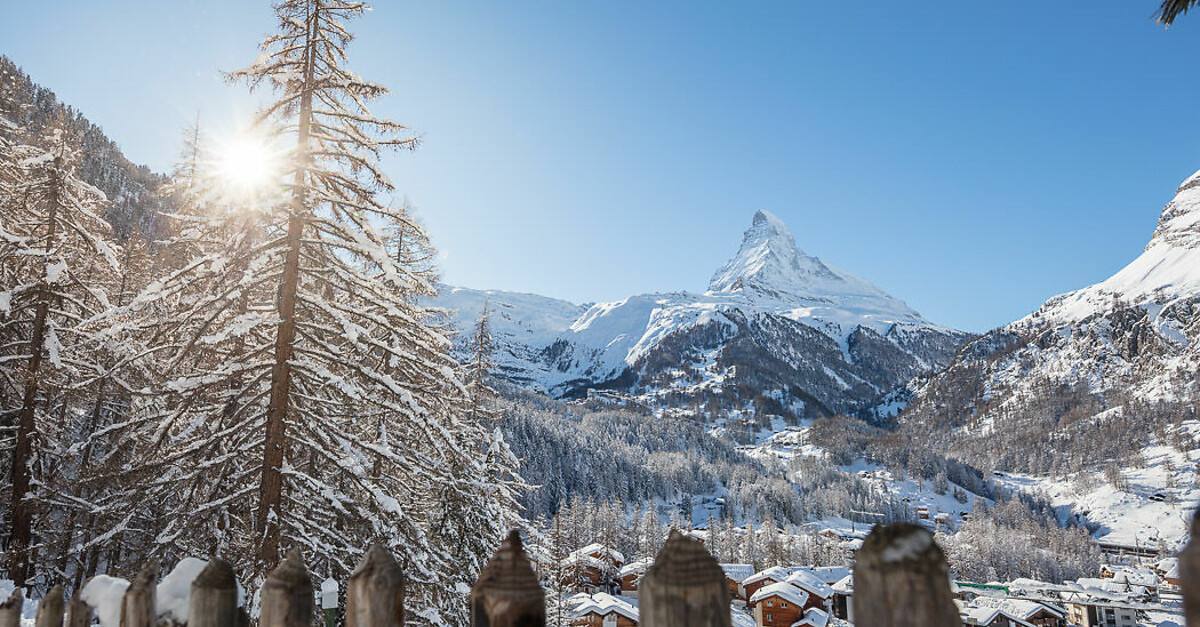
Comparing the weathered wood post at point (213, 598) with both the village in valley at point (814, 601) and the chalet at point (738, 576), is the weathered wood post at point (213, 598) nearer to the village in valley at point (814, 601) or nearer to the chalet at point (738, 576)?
the village in valley at point (814, 601)

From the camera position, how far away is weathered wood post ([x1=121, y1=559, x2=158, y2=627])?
2.17 m

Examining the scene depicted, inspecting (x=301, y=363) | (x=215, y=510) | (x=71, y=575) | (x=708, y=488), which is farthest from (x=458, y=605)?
(x=708, y=488)

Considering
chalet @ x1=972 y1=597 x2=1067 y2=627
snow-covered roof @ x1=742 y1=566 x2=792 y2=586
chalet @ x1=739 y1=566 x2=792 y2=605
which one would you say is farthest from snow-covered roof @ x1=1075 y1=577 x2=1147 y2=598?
chalet @ x1=739 y1=566 x2=792 y2=605

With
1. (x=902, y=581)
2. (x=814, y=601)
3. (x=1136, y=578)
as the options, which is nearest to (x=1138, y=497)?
(x=1136, y=578)

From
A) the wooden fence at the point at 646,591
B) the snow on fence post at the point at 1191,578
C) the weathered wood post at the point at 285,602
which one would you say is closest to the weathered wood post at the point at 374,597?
the wooden fence at the point at 646,591

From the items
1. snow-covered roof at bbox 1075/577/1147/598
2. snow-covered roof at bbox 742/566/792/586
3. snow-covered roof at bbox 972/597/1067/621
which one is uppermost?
snow-covered roof at bbox 742/566/792/586

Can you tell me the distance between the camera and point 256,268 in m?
7.55

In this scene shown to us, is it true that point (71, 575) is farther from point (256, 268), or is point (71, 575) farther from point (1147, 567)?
point (1147, 567)

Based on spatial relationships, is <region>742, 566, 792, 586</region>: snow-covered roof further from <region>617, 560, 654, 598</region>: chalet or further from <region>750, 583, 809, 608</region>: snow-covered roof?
<region>617, 560, 654, 598</region>: chalet

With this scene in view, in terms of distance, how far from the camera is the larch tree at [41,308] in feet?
38.5

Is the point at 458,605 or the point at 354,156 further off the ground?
the point at 354,156

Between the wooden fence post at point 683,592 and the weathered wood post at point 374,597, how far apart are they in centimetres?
78

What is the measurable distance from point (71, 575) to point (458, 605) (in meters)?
9.80

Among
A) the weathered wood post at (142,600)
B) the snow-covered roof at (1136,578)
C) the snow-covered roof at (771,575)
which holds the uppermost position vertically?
the weathered wood post at (142,600)
